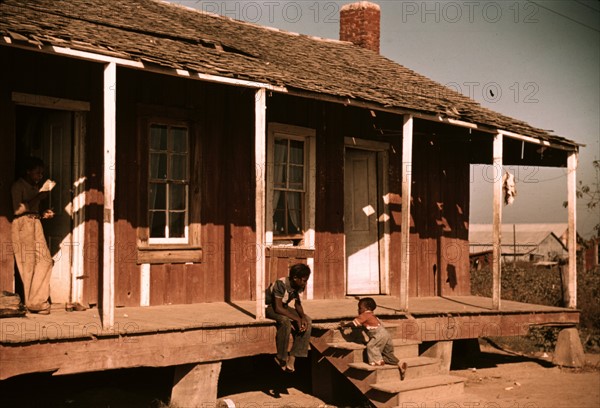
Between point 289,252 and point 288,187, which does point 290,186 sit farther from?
point 289,252

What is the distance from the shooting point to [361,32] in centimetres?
1833

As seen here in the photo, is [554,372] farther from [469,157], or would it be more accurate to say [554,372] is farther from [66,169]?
[66,169]

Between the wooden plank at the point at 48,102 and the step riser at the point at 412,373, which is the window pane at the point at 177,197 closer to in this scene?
the wooden plank at the point at 48,102

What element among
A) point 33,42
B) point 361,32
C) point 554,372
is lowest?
point 554,372

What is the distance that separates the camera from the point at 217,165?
40.4 feet

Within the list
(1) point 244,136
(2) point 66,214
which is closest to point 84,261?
(2) point 66,214

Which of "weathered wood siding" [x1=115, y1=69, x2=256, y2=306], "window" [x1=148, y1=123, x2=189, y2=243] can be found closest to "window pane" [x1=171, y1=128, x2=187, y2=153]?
"window" [x1=148, y1=123, x2=189, y2=243]

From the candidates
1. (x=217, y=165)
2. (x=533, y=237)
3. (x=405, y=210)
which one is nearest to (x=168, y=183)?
(x=217, y=165)

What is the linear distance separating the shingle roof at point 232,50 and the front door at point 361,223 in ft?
5.01

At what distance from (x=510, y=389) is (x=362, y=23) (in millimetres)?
8909

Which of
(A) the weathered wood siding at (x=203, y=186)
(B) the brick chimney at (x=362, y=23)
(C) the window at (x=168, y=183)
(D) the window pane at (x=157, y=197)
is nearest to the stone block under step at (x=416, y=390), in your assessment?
(A) the weathered wood siding at (x=203, y=186)

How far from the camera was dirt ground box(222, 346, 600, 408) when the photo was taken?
10633mm

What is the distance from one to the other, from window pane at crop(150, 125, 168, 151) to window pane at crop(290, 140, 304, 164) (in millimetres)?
2477

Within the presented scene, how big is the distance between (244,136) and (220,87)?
811mm
